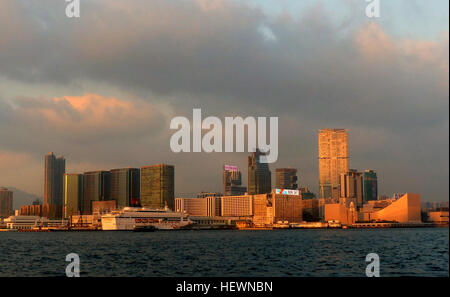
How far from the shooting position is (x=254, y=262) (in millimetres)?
57000
